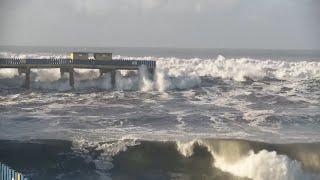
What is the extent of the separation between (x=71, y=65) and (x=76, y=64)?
39 cm

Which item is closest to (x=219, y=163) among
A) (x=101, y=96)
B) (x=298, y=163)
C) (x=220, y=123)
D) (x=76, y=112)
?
(x=298, y=163)

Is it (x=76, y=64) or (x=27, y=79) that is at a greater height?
(x=76, y=64)

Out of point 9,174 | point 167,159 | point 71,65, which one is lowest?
point 167,159

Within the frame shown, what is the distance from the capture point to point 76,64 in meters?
40.3

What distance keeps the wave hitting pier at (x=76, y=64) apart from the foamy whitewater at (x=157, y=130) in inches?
27.1

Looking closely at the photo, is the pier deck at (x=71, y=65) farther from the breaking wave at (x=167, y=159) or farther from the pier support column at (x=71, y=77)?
the breaking wave at (x=167, y=159)

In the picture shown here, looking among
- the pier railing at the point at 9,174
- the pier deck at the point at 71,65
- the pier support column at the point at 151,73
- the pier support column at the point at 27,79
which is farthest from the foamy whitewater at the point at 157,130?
the pier railing at the point at 9,174

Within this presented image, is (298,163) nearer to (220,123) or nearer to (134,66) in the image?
(220,123)

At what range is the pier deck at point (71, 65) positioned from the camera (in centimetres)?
3925

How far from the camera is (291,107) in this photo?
101 ft

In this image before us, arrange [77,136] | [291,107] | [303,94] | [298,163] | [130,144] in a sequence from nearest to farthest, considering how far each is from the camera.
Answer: [298,163]
[130,144]
[77,136]
[291,107]
[303,94]

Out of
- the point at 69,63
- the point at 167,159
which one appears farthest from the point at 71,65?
the point at 167,159

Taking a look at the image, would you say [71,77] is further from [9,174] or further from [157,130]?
[9,174]

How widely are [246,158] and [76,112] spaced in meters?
12.4
